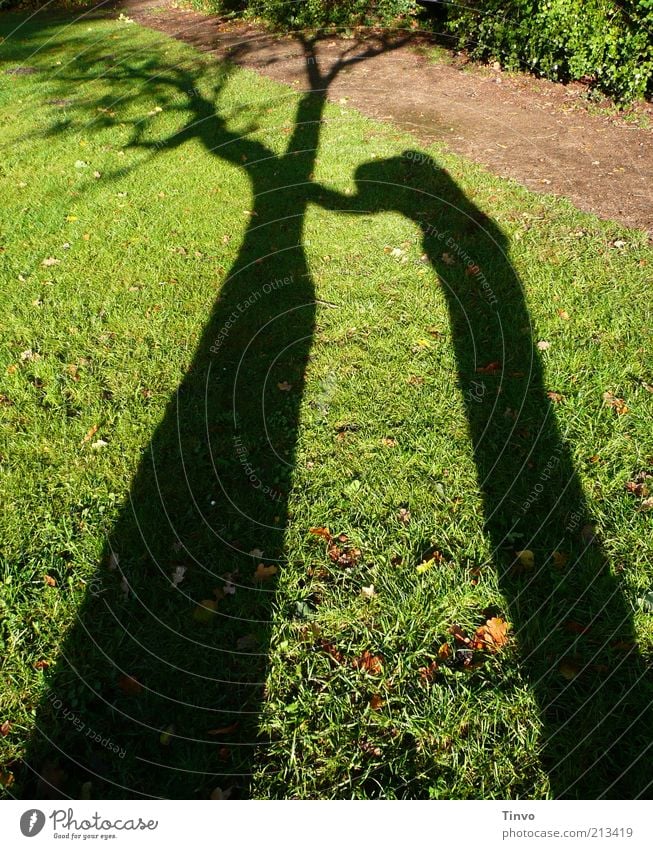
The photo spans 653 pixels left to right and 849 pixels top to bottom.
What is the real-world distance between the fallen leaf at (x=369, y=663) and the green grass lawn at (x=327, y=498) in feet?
0.05

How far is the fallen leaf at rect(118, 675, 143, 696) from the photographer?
8.66 ft

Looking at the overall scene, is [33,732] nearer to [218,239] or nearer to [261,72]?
[218,239]

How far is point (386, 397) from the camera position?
409cm

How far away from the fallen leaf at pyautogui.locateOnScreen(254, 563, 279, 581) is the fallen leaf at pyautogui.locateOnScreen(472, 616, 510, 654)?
1.13 meters

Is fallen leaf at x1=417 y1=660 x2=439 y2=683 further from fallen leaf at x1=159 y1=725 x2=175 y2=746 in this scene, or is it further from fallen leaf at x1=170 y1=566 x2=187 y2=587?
fallen leaf at x1=170 y1=566 x2=187 y2=587

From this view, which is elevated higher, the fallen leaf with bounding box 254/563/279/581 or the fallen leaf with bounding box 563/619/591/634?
the fallen leaf with bounding box 254/563/279/581

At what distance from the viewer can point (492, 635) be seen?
275cm

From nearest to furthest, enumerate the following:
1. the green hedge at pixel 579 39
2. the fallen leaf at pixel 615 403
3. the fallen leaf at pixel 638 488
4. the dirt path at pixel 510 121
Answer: the fallen leaf at pixel 638 488
the fallen leaf at pixel 615 403
the dirt path at pixel 510 121
the green hedge at pixel 579 39

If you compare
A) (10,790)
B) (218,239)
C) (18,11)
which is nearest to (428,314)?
(218,239)

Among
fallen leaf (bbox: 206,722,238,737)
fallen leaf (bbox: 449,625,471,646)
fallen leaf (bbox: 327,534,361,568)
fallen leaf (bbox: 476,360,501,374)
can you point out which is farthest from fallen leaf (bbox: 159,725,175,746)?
A: fallen leaf (bbox: 476,360,501,374)

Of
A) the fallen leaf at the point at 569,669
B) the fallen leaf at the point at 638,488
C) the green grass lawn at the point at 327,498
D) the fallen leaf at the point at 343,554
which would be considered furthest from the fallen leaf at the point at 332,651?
the fallen leaf at the point at 638,488

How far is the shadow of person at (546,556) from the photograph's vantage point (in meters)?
2.38

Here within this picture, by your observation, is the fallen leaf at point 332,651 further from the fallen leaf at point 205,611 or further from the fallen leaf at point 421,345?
the fallen leaf at point 421,345
